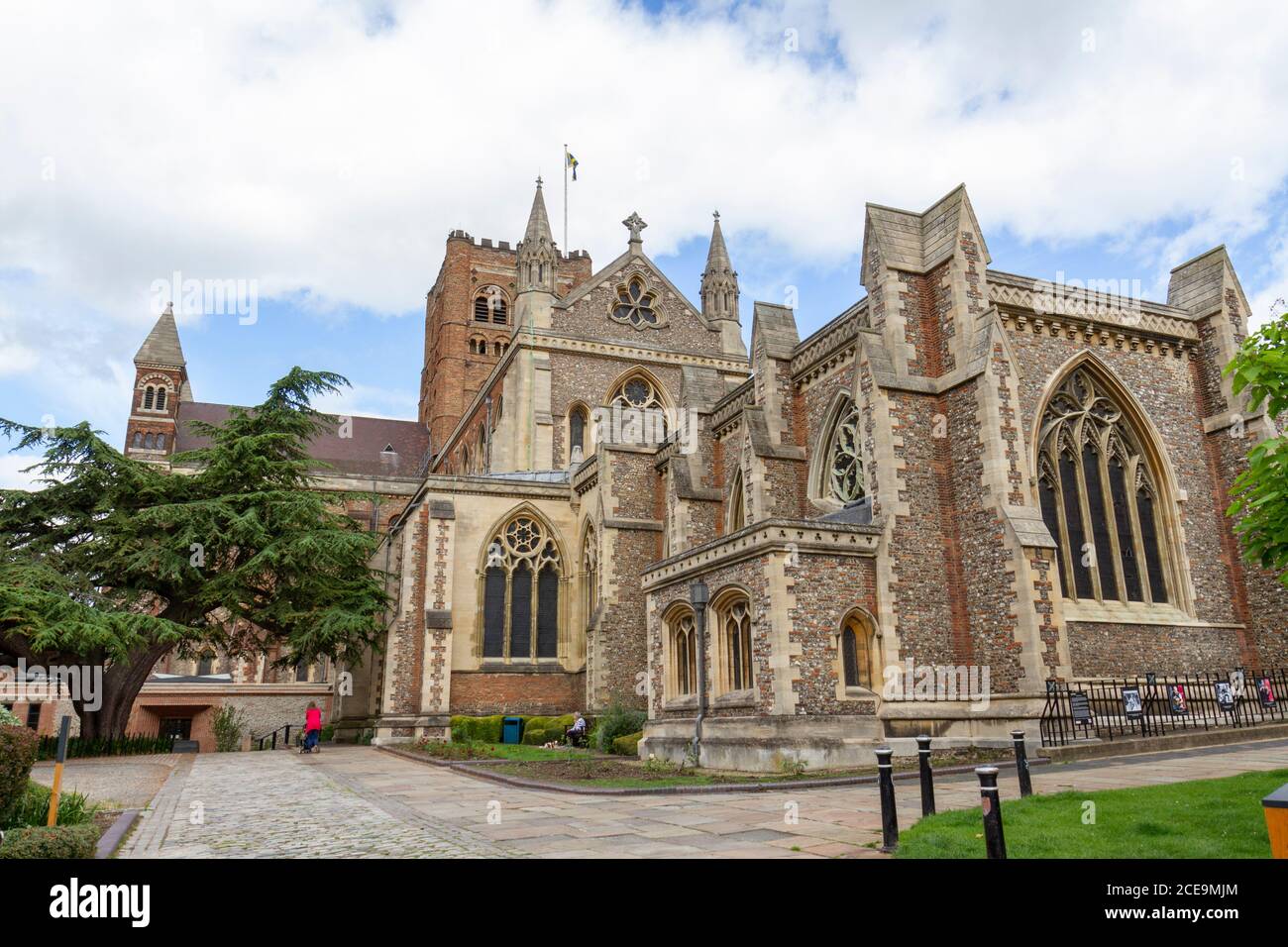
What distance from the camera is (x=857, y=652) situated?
1719 cm

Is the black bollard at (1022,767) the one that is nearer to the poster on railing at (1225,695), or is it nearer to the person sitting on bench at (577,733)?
the poster on railing at (1225,695)

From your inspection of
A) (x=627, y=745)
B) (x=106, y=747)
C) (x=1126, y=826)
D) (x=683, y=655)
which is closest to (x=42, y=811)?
(x=1126, y=826)

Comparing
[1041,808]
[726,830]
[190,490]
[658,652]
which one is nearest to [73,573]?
[190,490]

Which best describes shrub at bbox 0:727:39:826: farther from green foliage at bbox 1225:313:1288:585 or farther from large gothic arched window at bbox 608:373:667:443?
large gothic arched window at bbox 608:373:667:443

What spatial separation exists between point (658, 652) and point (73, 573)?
16.3m

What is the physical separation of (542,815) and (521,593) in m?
19.3

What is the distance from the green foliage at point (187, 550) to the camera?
2527 cm

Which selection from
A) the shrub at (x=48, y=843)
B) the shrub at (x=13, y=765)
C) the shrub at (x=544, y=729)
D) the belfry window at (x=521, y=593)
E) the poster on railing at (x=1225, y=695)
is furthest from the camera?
the belfry window at (x=521, y=593)

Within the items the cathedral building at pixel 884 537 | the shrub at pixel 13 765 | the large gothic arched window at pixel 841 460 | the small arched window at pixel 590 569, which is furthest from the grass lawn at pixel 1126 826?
the small arched window at pixel 590 569

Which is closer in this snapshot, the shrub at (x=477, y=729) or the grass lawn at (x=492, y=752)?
the grass lawn at (x=492, y=752)

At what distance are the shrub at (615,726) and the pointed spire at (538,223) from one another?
22.1 m

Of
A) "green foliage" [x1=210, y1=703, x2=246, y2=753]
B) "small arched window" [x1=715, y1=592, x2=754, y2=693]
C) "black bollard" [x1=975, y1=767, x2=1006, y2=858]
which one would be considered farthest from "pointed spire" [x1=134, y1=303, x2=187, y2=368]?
"black bollard" [x1=975, y1=767, x2=1006, y2=858]

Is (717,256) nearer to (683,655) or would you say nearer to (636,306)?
(636,306)

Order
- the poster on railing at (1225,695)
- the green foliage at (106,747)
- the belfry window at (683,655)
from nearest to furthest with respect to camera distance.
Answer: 1. the poster on railing at (1225,695)
2. the belfry window at (683,655)
3. the green foliage at (106,747)
